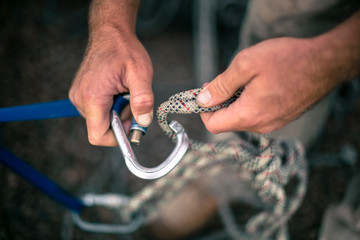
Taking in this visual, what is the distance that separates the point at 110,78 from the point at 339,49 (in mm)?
445

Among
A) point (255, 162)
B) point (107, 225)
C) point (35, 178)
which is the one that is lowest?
point (107, 225)

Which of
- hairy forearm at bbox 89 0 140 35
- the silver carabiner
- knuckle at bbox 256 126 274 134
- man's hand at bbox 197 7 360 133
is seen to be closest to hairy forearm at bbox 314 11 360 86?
man's hand at bbox 197 7 360 133

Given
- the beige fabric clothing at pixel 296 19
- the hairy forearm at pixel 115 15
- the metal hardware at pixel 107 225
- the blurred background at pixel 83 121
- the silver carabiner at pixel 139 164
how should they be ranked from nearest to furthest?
the silver carabiner at pixel 139 164
the hairy forearm at pixel 115 15
the beige fabric clothing at pixel 296 19
the metal hardware at pixel 107 225
the blurred background at pixel 83 121

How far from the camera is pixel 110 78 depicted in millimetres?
519

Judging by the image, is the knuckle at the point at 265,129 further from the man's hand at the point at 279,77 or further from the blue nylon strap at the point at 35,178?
the blue nylon strap at the point at 35,178

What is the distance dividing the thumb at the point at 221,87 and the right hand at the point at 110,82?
10 centimetres

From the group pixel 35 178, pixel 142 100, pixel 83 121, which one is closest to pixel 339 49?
pixel 142 100

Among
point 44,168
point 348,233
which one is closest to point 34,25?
point 44,168

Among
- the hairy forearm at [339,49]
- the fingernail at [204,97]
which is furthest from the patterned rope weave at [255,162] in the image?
the hairy forearm at [339,49]

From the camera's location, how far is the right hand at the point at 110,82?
1.59ft

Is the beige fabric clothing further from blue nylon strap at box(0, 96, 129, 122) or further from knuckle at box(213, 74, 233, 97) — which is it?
blue nylon strap at box(0, 96, 129, 122)

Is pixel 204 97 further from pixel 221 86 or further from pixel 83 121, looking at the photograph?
pixel 83 121

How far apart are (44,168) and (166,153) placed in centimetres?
52

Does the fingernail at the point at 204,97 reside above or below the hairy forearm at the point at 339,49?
below
